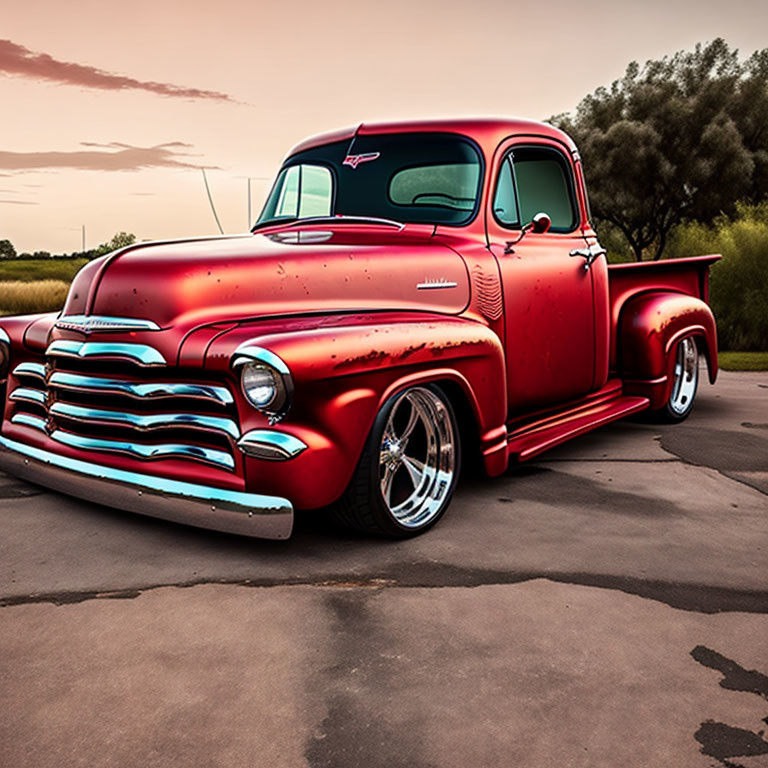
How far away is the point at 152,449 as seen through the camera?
11.0ft

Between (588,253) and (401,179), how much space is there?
1.32m

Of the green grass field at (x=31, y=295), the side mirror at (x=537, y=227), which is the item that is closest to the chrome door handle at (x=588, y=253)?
the side mirror at (x=537, y=227)

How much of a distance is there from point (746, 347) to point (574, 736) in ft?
34.9

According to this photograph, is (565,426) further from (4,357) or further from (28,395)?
(4,357)

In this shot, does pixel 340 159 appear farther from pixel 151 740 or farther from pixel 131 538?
pixel 151 740

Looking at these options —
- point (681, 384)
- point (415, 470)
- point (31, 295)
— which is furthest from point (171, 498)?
point (31, 295)

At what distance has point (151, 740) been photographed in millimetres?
2059

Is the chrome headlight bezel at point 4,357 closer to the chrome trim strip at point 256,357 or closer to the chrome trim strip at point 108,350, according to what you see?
the chrome trim strip at point 108,350

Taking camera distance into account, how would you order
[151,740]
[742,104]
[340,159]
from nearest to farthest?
1. [151,740]
2. [340,159]
3. [742,104]

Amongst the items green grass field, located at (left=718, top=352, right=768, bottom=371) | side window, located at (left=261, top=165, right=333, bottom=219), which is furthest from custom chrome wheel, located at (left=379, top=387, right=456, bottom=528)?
green grass field, located at (left=718, top=352, right=768, bottom=371)

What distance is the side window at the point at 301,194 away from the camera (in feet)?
15.7

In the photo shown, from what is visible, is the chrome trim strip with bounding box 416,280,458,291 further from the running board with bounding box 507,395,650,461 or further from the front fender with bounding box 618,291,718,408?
the front fender with bounding box 618,291,718,408

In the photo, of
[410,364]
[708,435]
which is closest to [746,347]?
[708,435]

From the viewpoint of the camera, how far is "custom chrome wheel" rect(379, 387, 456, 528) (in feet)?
12.0
